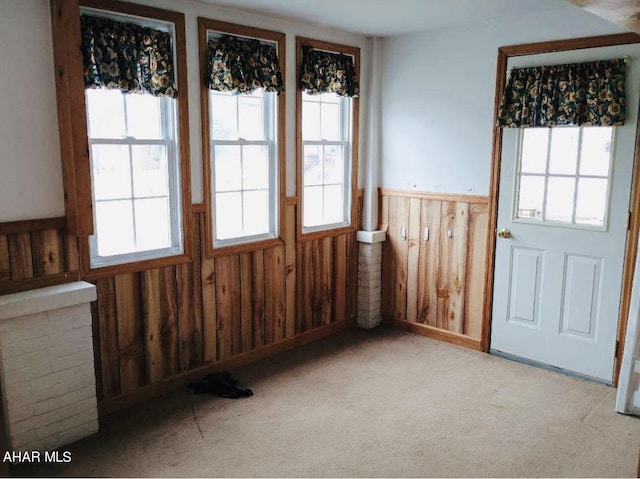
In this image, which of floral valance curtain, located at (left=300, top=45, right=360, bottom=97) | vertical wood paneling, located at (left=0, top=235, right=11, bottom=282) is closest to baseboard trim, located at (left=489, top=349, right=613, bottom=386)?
floral valance curtain, located at (left=300, top=45, right=360, bottom=97)

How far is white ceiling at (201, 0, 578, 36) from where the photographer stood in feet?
11.3

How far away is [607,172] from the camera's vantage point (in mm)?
3566

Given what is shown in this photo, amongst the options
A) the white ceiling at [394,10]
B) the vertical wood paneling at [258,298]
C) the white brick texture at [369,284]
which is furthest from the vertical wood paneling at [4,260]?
the white brick texture at [369,284]

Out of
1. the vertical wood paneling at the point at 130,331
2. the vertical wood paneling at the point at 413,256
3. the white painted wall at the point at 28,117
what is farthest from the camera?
the vertical wood paneling at the point at 413,256

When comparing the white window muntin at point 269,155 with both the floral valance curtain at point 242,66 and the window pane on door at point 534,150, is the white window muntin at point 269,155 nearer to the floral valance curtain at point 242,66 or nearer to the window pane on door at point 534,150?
the floral valance curtain at point 242,66

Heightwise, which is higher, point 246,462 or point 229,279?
point 229,279

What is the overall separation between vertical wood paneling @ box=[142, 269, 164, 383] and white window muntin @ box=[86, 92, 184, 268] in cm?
15

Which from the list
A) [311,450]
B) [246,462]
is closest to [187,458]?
[246,462]

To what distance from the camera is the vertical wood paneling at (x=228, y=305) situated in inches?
151

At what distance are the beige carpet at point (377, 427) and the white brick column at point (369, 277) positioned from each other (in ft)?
2.71

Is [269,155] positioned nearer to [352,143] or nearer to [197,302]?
[352,143]

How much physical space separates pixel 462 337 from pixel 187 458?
2.49 metres

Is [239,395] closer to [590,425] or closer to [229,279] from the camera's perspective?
[229,279]

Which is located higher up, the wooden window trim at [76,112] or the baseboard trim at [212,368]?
the wooden window trim at [76,112]
